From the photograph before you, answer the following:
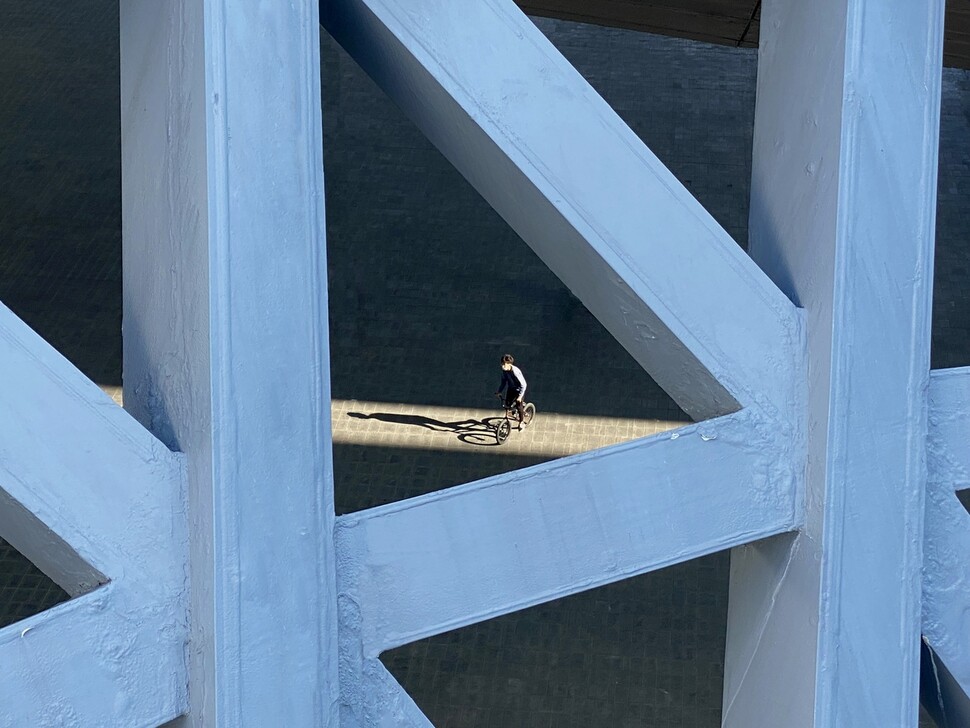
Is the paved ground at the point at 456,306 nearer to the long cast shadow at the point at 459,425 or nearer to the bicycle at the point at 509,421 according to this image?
the long cast shadow at the point at 459,425

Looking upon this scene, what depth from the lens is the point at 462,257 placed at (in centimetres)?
1362

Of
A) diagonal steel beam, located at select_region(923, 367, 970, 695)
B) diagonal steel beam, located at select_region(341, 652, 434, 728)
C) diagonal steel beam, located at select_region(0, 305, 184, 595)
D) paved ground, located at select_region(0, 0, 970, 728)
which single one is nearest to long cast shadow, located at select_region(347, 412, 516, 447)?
paved ground, located at select_region(0, 0, 970, 728)

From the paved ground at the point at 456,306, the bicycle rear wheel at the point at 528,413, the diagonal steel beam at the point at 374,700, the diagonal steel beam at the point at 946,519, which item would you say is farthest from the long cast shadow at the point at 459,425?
the diagonal steel beam at the point at 374,700

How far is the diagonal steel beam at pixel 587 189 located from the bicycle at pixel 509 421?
9693mm

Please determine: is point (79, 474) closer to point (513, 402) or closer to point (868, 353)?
point (868, 353)

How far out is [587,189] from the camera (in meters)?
1.44

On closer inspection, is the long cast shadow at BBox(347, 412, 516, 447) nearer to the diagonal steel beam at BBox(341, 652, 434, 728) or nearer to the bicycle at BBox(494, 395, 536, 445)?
the bicycle at BBox(494, 395, 536, 445)

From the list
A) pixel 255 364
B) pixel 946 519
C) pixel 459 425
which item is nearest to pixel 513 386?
pixel 459 425

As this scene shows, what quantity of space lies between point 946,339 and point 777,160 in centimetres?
1171

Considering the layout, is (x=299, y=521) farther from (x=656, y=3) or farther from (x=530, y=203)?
(x=656, y=3)

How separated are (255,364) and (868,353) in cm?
72

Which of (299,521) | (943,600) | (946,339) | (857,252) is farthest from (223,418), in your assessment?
(946,339)

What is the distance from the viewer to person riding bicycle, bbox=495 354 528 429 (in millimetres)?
10805

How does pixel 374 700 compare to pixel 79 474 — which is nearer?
pixel 79 474
